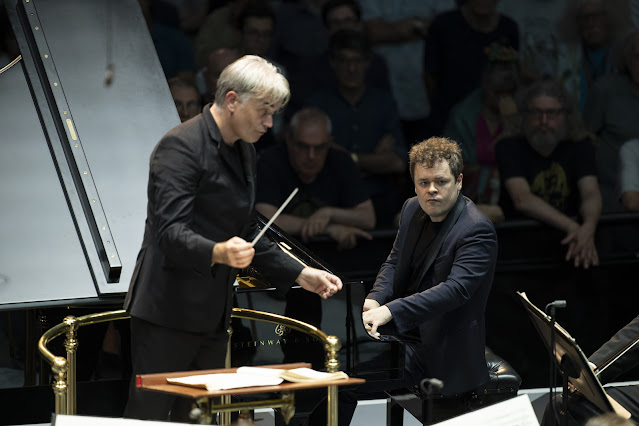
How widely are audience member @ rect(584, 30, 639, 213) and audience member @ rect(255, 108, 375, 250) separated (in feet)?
5.03

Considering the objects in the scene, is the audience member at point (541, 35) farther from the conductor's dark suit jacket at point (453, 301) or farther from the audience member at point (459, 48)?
the conductor's dark suit jacket at point (453, 301)

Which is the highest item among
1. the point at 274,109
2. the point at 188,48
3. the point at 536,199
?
the point at 188,48

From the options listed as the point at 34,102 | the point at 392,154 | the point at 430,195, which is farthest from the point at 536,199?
the point at 34,102

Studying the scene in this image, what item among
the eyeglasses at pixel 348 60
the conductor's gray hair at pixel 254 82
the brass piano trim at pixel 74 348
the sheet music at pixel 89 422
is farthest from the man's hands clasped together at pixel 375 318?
the eyeglasses at pixel 348 60

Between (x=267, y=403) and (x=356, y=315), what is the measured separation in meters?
0.99

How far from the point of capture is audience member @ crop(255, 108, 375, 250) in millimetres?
4938

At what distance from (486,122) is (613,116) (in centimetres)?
78

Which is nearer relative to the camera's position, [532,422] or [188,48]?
[532,422]

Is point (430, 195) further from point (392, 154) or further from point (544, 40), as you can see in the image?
point (544, 40)

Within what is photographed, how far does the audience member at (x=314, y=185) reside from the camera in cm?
494

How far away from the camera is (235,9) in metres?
5.41

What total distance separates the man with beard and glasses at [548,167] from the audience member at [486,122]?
0.57 feet

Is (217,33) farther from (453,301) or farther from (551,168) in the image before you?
(453,301)

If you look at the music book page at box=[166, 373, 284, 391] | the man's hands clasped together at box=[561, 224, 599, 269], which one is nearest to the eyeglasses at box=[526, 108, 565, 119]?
the man's hands clasped together at box=[561, 224, 599, 269]
